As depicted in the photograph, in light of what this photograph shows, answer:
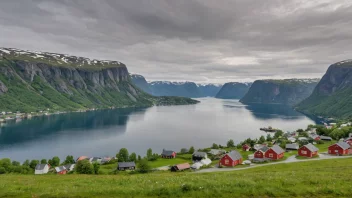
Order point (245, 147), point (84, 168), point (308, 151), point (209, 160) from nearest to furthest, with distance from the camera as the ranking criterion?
point (84, 168) < point (308, 151) < point (209, 160) < point (245, 147)

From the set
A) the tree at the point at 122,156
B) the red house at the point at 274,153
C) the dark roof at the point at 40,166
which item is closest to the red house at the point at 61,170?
the dark roof at the point at 40,166

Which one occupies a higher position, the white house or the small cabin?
the small cabin

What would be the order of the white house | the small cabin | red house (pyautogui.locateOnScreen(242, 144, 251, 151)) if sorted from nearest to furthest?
the white house
the small cabin
red house (pyautogui.locateOnScreen(242, 144, 251, 151))

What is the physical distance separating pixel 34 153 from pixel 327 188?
110789 mm

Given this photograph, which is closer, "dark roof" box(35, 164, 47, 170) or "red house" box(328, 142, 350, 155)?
"red house" box(328, 142, 350, 155)

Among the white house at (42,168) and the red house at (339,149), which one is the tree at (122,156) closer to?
the white house at (42,168)

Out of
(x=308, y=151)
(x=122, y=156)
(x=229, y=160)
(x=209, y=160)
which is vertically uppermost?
(x=308, y=151)

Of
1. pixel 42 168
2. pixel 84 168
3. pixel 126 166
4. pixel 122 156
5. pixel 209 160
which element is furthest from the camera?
pixel 122 156

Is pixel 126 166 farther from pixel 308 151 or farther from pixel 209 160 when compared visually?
pixel 308 151

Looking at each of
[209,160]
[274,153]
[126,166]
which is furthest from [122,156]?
[274,153]

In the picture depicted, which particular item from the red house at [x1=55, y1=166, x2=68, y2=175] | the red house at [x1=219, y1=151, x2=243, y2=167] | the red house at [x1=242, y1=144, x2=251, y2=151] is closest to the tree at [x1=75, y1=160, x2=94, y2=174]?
the red house at [x1=55, y1=166, x2=68, y2=175]

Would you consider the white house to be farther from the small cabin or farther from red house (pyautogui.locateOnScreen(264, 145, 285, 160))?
red house (pyautogui.locateOnScreen(264, 145, 285, 160))

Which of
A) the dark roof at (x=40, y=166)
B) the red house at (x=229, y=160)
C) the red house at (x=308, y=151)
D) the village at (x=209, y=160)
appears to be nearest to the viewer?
the village at (x=209, y=160)

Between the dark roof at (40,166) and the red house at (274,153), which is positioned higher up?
the red house at (274,153)
